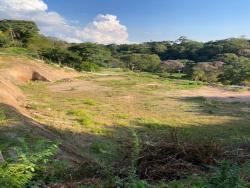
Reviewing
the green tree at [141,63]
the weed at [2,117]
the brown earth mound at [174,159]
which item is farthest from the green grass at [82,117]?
the green tree at [141,63]

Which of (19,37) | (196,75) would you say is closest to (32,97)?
(196,75)

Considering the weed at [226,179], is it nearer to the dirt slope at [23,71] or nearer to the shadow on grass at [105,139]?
the shadow on grass at [105,139]

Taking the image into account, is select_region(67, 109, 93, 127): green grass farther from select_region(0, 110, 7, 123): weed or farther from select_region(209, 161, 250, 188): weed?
A: select_region(209, 161, 250, 188): weed

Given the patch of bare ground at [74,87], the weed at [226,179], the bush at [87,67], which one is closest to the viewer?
the weed at [226,179]

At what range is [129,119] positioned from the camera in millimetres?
15016

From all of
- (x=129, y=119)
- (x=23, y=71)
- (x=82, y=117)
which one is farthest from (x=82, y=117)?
(x=23, y=71)

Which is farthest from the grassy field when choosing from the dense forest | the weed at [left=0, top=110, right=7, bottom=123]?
the dense forest

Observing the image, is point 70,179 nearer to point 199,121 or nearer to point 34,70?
point 199,121

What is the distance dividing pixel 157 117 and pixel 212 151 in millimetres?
8595

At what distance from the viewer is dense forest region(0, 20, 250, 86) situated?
4212 centimetres

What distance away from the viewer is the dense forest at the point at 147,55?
42.1m

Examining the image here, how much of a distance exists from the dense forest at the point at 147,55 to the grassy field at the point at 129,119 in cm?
1818

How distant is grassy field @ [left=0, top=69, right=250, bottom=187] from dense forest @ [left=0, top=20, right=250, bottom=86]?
1818 centimetres

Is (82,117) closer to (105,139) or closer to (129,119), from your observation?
(129,119)
